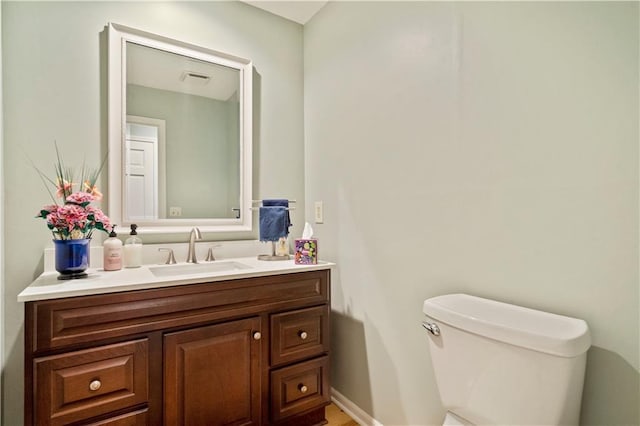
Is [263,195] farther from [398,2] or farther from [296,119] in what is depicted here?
[398,2]

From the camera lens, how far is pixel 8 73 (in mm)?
1352

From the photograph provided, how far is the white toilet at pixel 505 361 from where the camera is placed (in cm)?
79

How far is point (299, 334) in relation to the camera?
152 centimetres

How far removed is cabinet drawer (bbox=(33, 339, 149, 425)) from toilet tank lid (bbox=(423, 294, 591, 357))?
3.41 feet

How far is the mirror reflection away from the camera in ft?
5.31

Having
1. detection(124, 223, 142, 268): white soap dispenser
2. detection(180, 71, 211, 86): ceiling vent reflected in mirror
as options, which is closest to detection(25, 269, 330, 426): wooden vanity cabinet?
detection(124, 223, 142, 268): white soap dispenser

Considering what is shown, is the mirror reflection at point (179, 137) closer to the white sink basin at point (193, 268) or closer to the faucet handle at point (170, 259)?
the faucet handle at point (170, 259)

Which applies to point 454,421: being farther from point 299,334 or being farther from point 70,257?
point 70,257

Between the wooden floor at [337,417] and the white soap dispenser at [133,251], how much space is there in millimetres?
1242

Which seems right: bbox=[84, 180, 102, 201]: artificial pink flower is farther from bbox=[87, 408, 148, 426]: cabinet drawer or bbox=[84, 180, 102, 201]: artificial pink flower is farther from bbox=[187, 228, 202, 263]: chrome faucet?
bbox=[87, 408, 148, 426]: cabinet drawer

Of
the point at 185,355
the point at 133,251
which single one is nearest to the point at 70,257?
the point at 133,251

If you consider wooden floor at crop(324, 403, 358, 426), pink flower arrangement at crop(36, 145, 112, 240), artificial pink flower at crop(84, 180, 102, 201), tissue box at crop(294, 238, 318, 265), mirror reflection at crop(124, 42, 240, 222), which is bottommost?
wooden floor at crop(324, 403, 358, 426)

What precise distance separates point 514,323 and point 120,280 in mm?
1320

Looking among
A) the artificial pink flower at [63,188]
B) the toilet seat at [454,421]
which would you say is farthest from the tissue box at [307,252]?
the artificial pink flower at [63,188]
